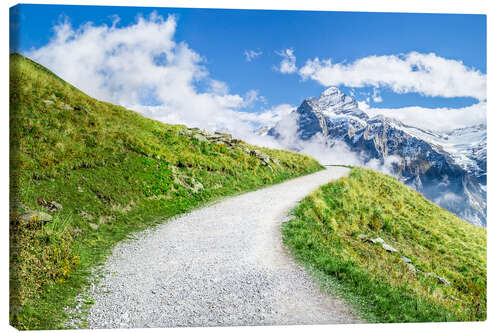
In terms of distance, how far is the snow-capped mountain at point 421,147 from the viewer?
10547 mm

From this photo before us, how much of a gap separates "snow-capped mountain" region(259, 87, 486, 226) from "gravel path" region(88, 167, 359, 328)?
6269 mm

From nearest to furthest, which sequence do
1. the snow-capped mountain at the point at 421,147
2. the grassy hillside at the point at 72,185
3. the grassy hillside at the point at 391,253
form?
the grassy hillside at the point at 72,185, the grassy hillside at the point at 391,253, the snow-capped mountain at the point at 421,147

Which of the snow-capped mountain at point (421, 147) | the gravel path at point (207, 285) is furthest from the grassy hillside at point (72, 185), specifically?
the snow-capped mountain at point (421, 147)

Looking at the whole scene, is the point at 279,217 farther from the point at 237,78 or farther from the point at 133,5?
the point at 133,5

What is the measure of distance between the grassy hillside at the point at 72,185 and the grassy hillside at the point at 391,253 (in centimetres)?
534

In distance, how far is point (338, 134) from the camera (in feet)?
62.3

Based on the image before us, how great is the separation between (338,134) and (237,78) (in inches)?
384

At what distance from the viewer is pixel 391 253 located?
11.6m

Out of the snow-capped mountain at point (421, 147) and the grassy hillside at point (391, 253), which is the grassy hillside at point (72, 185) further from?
the grassy hillside at point (391, 253)

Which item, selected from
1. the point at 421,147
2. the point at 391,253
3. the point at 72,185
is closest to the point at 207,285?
the point at 72,185

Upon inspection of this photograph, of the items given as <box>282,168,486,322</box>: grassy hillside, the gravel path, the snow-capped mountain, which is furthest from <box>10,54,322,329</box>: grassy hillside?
<box>282,168,486,322</box>: grassy hillside

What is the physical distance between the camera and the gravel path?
601 cm

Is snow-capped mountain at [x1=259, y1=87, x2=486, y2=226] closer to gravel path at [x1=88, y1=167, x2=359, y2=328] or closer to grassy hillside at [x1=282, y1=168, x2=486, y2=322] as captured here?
grassy hillside at [x1=282, y1=168, x2=486, y2=322]

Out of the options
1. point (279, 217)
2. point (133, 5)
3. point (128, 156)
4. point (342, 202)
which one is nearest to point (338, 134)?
point (342, 202)
